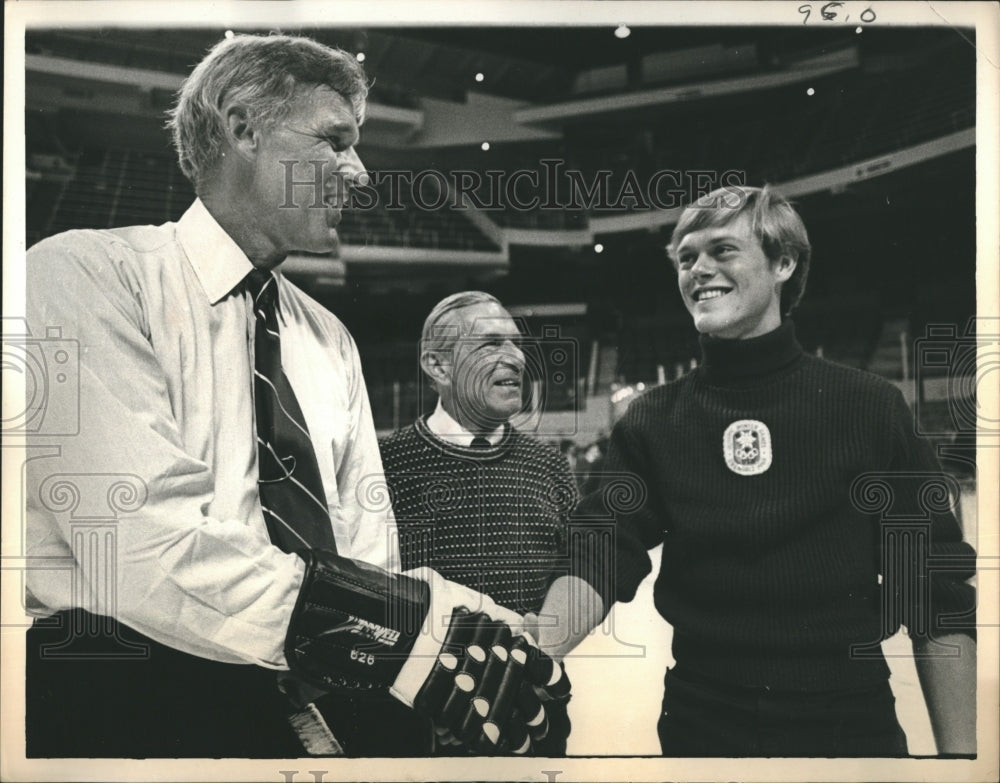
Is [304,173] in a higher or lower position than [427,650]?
higher

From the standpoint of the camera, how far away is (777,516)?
189cm

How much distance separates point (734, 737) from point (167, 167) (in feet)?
6.05

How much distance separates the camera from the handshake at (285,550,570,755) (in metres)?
1.91

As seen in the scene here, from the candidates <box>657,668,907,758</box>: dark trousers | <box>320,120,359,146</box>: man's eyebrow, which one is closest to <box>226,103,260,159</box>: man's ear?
<box>320,120,359,146</box>: man's eyebrow

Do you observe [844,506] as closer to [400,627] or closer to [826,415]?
[826,415]

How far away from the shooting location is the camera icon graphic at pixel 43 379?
76.2 inches

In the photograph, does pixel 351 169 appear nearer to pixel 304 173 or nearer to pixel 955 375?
pixel 304 173

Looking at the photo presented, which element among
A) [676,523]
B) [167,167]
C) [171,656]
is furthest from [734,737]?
[167,167]

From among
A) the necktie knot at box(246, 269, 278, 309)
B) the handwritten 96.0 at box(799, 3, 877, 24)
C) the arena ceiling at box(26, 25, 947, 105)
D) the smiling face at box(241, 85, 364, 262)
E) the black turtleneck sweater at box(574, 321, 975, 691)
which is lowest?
the black turtleneck sweater at box(574, 321, 975, 691)

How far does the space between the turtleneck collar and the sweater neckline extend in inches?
19.7

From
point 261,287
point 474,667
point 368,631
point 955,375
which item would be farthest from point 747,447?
point 261,287

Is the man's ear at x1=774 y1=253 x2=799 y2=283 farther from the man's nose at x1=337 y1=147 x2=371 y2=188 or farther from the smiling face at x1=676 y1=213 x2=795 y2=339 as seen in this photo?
the man's nose at x1=337 y1=147 x2=371 y2=188

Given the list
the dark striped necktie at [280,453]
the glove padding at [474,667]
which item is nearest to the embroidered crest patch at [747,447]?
the glove padding at [474,667]

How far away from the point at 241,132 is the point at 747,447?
135 centimetres
